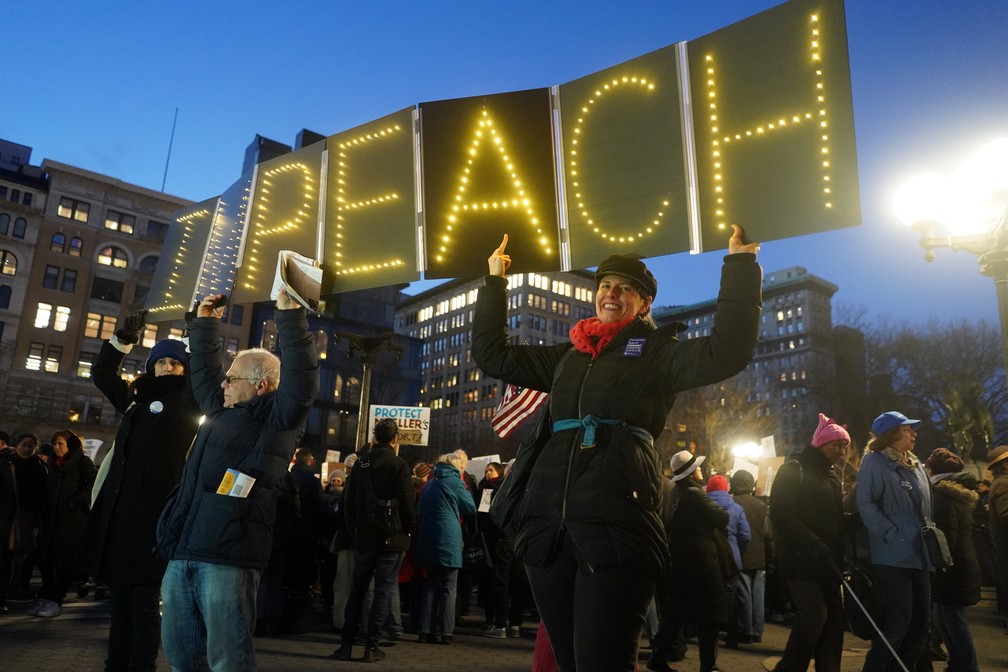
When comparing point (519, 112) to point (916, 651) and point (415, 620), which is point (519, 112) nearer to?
point (916, 651)

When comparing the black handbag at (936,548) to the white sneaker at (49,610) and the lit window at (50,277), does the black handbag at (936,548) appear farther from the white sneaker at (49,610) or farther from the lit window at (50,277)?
the lit window at (50,277)

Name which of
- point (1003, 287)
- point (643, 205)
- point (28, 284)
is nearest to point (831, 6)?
point (643, 205)

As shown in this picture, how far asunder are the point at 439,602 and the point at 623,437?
6.80 meters

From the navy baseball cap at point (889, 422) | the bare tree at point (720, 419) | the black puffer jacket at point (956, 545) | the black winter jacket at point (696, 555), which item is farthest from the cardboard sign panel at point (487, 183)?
the bare tree at point (720, 419)

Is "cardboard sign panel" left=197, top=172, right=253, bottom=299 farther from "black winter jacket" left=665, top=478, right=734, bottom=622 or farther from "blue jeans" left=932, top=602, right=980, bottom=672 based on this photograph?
"blue jeans" left=932, top=602, right=980, bottom=672

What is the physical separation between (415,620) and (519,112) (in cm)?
726

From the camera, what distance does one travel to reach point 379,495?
7984 mm

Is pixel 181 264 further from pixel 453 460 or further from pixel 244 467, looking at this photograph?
pixel 453 460

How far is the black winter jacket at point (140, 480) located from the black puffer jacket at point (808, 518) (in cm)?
437

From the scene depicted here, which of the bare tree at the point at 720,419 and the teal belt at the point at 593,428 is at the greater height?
the bare tree at the point at 720,419

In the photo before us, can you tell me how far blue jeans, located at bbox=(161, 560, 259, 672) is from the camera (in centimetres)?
374

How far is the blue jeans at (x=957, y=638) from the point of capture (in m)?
6.29

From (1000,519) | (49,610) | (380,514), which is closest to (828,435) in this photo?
(1000,519)

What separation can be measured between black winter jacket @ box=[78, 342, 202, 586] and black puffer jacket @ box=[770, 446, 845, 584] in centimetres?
437
